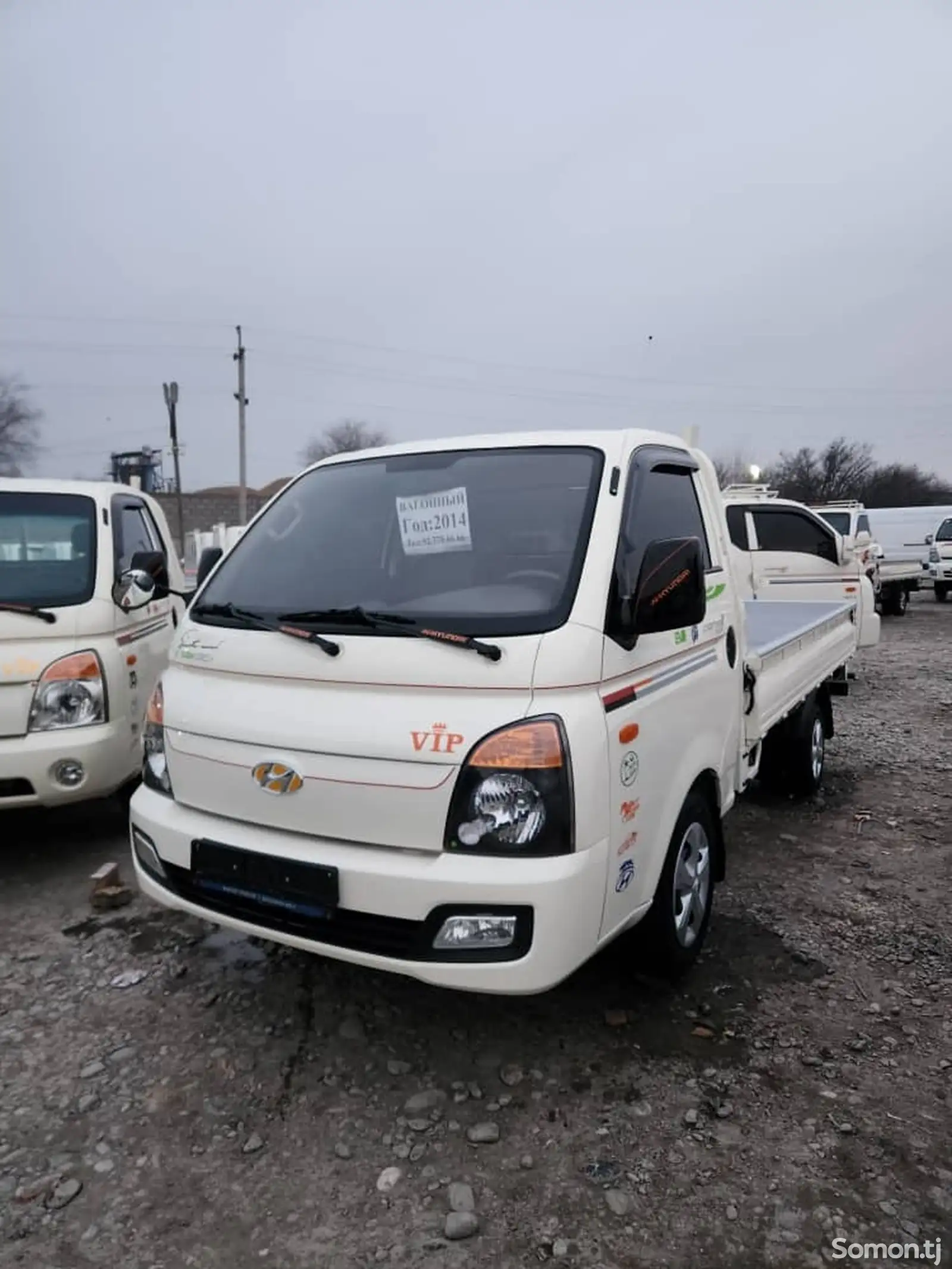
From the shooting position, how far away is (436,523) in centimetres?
304

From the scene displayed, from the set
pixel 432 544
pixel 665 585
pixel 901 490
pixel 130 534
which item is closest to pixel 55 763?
pixel 130 534

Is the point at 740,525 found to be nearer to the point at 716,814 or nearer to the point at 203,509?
the point at 716,814

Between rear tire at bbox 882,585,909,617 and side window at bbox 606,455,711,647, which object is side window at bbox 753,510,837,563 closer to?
side window at bbox 606,455,711,647

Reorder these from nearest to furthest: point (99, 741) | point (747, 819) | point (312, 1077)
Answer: point (312, 1077), point (99, 741), point (747, 819)

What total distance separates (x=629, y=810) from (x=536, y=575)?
0.79 meters

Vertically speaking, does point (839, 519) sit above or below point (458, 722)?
above

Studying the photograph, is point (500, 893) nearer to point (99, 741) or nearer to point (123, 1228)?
point (123, 1228)

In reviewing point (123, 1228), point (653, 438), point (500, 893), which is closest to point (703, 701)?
point (653, 438)

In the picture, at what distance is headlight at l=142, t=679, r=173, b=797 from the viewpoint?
9.54ft

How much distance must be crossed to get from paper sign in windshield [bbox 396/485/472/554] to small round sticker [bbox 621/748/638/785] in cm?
91

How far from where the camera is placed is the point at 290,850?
2510 millimetres

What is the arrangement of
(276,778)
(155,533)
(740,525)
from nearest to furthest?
(276,778) < (155,533) < (740,525)

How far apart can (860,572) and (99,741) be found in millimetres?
8127

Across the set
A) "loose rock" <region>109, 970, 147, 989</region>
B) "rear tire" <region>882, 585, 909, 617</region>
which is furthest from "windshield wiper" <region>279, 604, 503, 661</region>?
"rear tire" <region>882, 585, 909, 617</region>
